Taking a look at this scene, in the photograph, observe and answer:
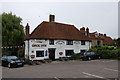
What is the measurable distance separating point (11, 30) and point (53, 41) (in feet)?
30.0

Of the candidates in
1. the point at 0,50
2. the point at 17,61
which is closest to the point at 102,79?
the point at 17,61

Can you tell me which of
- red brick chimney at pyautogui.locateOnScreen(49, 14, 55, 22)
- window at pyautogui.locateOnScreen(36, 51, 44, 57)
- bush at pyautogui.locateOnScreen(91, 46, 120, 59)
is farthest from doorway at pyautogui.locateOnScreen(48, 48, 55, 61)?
bush at pyautogui.locateOnScreen(91, 46, 120, 59)

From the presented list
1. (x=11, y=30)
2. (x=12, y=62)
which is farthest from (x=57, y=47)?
(x=12, y=62)

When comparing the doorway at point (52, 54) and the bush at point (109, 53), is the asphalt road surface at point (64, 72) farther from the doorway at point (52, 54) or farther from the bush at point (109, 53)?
the bush at point (109, 53)

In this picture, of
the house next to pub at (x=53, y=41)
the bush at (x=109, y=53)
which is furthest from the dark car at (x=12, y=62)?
the bush at (x=109, y=53)

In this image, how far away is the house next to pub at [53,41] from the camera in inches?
1151

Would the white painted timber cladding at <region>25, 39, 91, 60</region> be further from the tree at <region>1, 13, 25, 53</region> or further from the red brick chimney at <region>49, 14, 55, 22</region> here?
the tree at <region>1, 13, 25, 53</region>

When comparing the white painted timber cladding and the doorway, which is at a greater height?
the white painted timber cladding

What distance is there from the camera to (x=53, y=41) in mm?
31672

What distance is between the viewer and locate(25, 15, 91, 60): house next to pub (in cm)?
2924

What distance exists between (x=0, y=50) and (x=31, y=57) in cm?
709

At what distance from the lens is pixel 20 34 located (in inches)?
1377

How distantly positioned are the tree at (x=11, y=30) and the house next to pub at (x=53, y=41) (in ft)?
13.9

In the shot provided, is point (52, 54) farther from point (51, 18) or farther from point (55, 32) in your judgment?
point (51, 18)
